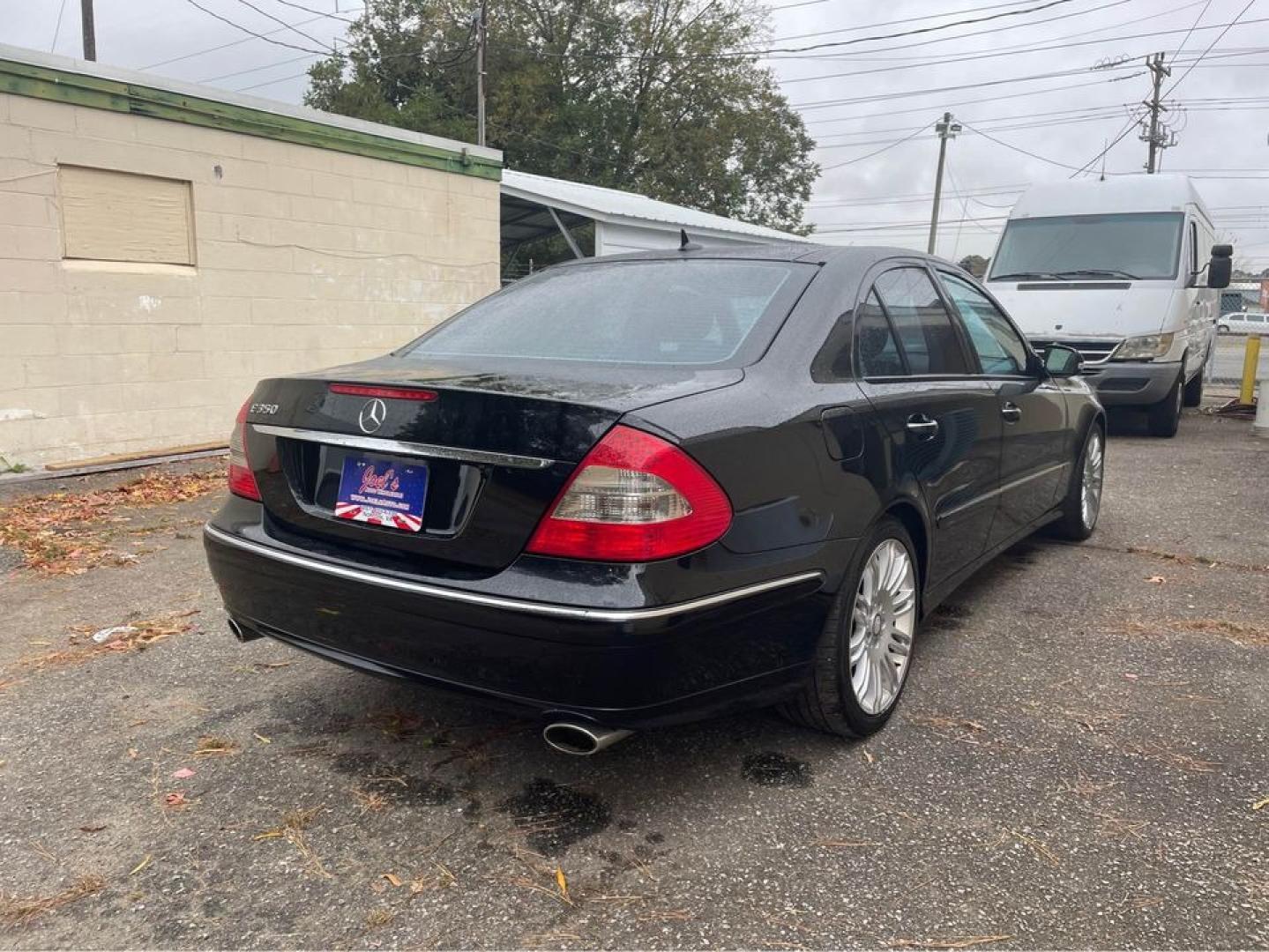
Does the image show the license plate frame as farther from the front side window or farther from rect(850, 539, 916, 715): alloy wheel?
the front side window

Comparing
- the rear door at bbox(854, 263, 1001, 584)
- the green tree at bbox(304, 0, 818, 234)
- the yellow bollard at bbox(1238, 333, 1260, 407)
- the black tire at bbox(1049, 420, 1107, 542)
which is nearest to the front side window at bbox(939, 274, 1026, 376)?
the rear door at bbox(854, 263, 1001, 584)

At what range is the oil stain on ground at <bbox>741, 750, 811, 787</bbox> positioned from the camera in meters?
2.73

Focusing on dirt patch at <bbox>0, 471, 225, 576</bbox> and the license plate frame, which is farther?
dirt patch at <bbox>0, 471, 225, 576</bbox>

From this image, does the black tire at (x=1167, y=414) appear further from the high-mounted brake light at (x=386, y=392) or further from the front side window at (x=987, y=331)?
the high-mounted brake light at (x=386, y=392)

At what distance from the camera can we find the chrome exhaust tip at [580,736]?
88.4 inches

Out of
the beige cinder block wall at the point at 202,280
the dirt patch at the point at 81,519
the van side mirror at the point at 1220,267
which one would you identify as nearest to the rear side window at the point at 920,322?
the dirt patch at the point at 81,519

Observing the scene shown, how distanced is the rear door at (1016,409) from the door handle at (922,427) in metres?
0.79

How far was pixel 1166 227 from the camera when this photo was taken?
31.5 feet

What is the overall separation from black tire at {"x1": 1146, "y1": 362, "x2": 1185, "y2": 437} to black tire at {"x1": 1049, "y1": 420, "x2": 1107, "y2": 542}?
16.1 feet

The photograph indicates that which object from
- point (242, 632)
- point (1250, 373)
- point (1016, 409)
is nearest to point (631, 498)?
point (242, 632)

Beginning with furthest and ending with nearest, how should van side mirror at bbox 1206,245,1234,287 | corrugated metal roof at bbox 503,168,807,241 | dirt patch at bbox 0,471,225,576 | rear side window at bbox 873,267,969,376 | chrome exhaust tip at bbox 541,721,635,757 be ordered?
corrugated metal roof at bbox 503,168,807,241 → van side mirror at bbox 1206,245,1234,287 → dirt patch at bbox 0,471,225,576 → rear side window at bbox 873,267,969,376 → chrome exhaust tip at bbox 541,721,635,757

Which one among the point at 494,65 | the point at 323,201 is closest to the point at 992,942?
the point at 323,201

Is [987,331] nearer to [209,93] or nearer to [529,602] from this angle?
[529,602]

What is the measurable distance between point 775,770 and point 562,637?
38.6 inches
